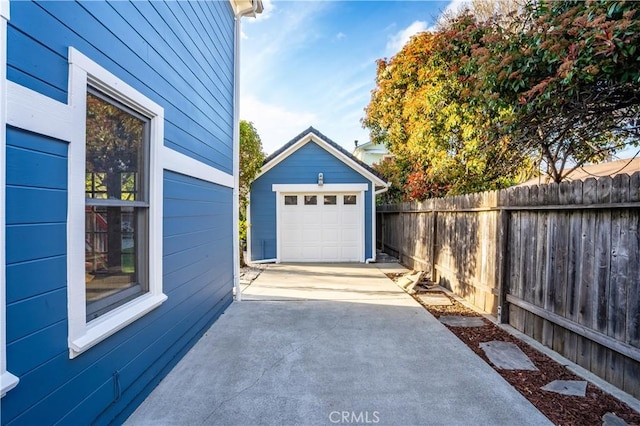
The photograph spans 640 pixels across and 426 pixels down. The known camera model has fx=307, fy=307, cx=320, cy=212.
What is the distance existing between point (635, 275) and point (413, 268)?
6141 mm

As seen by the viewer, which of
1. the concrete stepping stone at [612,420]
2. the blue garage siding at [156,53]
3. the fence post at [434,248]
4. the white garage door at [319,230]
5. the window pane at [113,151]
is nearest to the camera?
the blue garage siding at [156,53]

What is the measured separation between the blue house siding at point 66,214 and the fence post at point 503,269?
13.7 ft

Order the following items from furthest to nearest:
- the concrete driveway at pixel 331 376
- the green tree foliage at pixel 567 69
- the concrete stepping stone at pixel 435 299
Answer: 1. the concrete stepping stone at pixel 435 299
2. the green tree foliage at pixel 567 69
3. the concrete driveway at pixel 331 376

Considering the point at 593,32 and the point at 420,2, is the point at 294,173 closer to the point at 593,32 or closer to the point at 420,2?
the point at 420,2

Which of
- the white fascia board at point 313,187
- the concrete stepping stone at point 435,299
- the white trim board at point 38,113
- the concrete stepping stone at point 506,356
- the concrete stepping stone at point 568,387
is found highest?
the white fascia board at point 313,187

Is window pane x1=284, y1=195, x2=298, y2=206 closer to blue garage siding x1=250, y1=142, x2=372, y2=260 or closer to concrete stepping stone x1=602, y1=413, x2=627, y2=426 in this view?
blue garage siding x1=250, y1=142, x2=372, y2=260

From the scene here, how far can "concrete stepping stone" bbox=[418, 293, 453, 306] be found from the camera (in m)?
5.50

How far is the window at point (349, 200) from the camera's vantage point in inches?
396

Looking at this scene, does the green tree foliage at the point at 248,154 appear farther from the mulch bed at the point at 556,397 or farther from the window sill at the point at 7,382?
the window sill at the point at 7,382

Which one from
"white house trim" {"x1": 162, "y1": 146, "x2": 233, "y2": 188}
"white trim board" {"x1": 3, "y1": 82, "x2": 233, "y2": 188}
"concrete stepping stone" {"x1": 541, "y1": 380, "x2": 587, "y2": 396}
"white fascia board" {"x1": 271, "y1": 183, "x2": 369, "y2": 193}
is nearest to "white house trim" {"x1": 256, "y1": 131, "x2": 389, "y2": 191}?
"white fascia board" {"x1": 271, "y1": 183, "x2": 369, "y2": 193}

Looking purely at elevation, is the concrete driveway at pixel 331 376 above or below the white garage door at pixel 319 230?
below

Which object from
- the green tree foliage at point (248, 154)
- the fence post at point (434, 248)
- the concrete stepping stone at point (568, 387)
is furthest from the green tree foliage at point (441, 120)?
the green tree foliage at point (248, 154)

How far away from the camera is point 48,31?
67.5 inches

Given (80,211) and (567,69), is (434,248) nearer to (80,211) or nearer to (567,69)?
(567,69)
